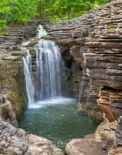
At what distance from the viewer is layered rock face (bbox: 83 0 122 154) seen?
8.68 m

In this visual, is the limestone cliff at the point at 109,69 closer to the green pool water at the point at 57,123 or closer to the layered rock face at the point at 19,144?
the layered rock face at the point at 19,144

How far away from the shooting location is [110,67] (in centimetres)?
884

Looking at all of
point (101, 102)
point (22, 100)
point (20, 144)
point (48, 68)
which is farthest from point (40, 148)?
point (48, 68)

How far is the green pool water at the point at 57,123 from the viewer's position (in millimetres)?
13854

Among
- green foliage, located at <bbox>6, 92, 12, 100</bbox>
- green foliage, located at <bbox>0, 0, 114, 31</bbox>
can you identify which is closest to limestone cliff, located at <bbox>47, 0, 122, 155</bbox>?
green foliage, located at <bbox>6, 92, 12, 100</bbox>

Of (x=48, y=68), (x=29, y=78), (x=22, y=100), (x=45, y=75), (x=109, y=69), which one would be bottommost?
(x=22, y=100)

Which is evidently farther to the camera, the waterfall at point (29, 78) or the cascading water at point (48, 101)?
the waterfall at point (29, 78)

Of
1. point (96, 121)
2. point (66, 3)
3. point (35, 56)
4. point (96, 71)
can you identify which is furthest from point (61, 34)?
point (96, 71)

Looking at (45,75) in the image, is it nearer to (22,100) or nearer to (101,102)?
(22,100)

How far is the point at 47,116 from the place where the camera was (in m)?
17.2

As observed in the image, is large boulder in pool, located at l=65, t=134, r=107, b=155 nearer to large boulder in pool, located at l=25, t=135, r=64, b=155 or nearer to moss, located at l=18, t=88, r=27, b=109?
large boulder in pool, located at l=25, t=135, r=64, b=155

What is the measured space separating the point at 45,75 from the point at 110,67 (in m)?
14.3

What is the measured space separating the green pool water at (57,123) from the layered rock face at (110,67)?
417 centimetres

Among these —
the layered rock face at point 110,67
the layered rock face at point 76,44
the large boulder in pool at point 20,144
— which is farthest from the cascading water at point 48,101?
the layered rock face at point 110,67
